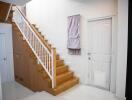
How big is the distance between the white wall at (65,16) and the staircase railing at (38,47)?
1.06 m

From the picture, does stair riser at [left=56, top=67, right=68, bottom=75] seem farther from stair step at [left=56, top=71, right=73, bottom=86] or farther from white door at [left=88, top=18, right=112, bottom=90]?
white door at [left=88, top=18, right=112, bottom=90]

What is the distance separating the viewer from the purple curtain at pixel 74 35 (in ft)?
12.9

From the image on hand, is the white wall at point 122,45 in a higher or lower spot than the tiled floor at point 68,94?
higher

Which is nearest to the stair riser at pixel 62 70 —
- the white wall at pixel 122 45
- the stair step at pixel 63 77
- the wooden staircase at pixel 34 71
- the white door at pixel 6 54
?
the wooden staircase at pixel 34 71

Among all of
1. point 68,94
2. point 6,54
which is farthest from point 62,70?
point 6,54

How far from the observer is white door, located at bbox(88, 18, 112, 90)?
343 cm

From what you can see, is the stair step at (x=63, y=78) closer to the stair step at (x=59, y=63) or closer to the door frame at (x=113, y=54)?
the stair step at (x=59, y=63)

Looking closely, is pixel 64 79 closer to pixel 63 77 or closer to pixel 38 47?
pixel 63 77

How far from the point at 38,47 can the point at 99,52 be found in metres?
1.94

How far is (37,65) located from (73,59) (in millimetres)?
1331

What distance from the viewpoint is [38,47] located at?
374 cm

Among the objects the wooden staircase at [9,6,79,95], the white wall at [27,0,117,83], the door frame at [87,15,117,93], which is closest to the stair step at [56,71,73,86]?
the wooden staircase at [9,6,79,95]

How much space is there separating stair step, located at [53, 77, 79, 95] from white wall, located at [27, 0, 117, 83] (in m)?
0.23

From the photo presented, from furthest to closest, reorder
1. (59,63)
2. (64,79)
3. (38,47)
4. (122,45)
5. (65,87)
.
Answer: (59,63), (64,79), (38,47), (65,87), (122,45)
